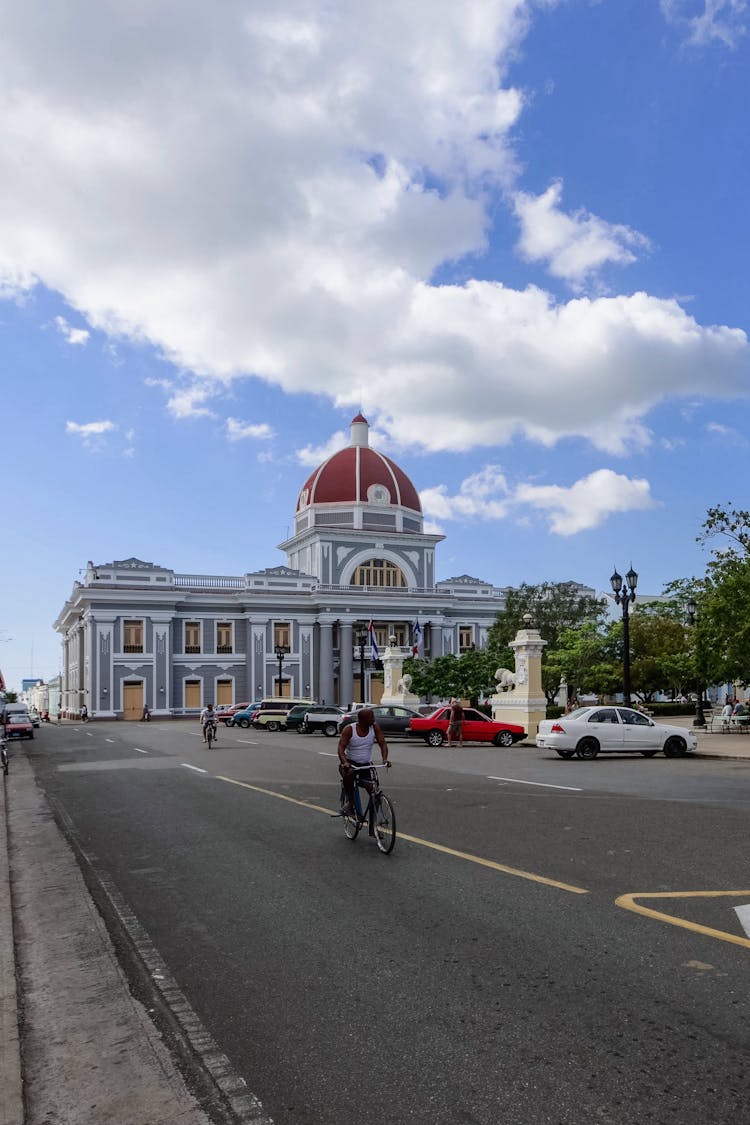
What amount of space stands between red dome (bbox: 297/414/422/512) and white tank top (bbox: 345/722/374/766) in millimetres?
69250

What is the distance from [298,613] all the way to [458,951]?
2753 inches

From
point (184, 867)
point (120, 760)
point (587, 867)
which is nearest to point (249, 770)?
point (120, 760)

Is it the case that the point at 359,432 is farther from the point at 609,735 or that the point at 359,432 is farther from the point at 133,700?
the point at 609,735

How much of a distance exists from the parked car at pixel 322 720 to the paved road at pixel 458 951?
27970 mm

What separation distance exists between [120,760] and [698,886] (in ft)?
66.9

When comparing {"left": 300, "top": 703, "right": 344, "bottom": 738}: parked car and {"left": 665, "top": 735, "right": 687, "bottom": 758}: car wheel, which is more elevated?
{"left": 665, "top": 735, "right": 687, "bottom": 758}: car wheel

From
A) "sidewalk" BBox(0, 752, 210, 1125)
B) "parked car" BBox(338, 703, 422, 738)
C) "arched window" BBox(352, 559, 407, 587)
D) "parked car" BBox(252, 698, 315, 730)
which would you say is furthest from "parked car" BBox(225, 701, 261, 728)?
"sidewalk" BBox(0, 752, 210, 1125)

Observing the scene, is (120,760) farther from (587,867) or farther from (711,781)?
(587,867)

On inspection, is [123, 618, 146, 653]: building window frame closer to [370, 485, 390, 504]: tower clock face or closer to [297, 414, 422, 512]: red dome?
[297, 414, 422, 512]: red dome

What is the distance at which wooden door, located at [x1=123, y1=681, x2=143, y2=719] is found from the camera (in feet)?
228

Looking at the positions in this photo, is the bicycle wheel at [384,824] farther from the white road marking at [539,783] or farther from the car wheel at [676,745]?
the car wheel at [676,745]

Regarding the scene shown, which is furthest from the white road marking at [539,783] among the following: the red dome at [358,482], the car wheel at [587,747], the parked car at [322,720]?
the red dome at [358,482]

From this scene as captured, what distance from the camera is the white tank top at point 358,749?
34.7 ft

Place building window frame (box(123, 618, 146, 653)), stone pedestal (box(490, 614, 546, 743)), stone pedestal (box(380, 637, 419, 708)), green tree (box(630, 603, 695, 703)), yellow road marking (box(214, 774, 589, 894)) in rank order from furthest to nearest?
building window frame (box(123, 618, 146, 653)), green tree (box(630, 603, 695, 703)), stone pedestal (box(380, 637, 419, 708)), stone pedestal (box(490, 614, 546, 743)), yellow road marking (box(214, 774, 589, 894))
